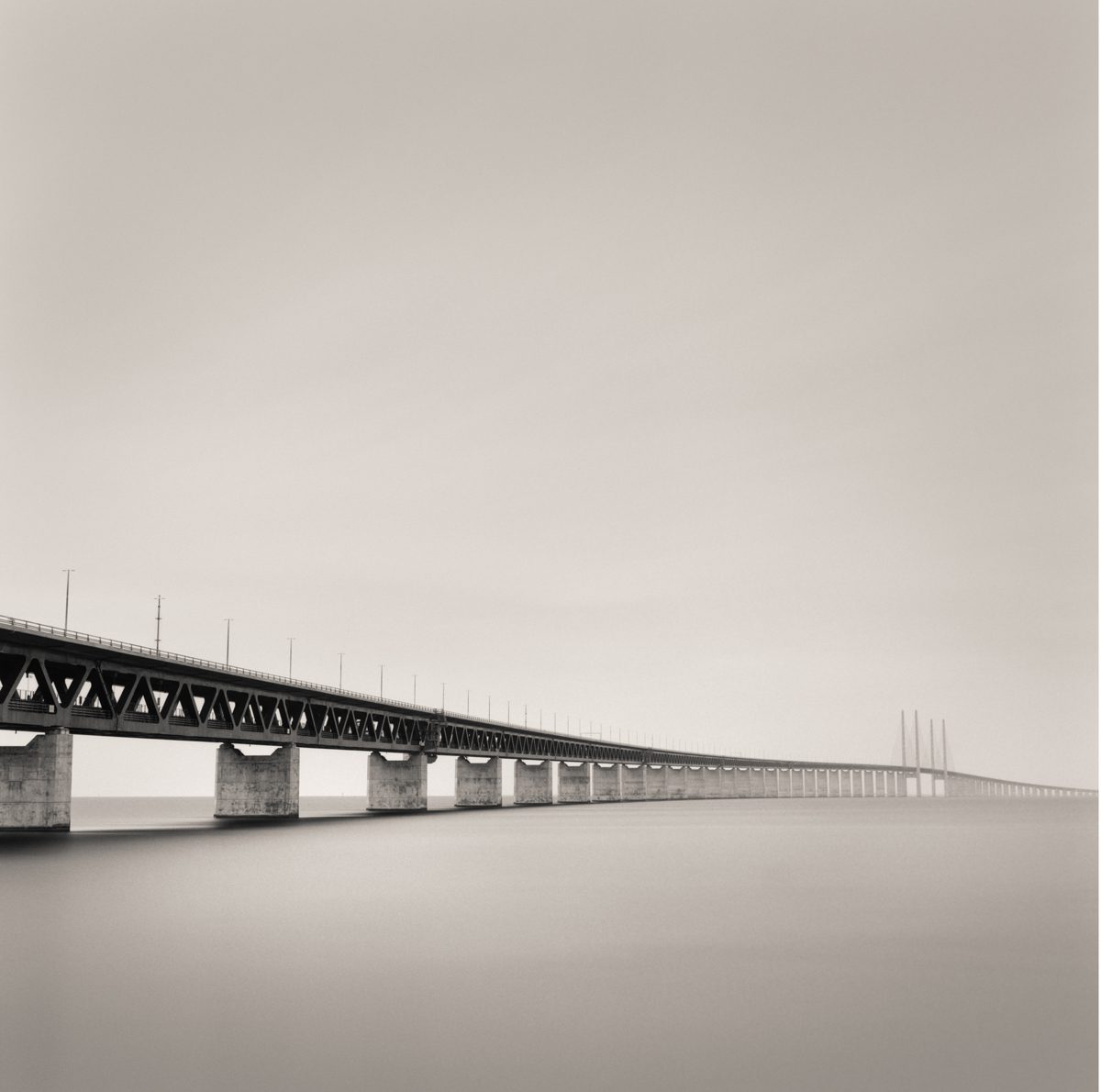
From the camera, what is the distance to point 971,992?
2480 centimetres

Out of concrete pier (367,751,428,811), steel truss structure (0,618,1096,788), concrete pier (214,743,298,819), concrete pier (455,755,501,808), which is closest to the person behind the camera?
steel truss structure (0,618,1096,788)

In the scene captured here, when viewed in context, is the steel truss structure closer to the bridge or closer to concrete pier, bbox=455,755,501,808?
the bridge

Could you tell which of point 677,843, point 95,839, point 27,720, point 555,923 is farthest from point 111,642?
point 555,923

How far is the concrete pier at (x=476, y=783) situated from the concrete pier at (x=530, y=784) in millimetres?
20713

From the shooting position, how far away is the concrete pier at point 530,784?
633 ft

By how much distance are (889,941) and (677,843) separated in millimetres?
50458

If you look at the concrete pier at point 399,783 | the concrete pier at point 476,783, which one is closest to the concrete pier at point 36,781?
the concrete pier at point 399,783

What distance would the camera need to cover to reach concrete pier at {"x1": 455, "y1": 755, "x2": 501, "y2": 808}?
555 ft

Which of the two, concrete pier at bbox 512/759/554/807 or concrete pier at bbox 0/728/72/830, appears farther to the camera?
concrete pier at bbox 512/759/554/807

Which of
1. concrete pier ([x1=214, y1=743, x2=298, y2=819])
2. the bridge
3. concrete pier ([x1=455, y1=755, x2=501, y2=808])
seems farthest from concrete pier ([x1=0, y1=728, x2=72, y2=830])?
concrete pier ([x1=455, y1=755, x2=501, y2=808])

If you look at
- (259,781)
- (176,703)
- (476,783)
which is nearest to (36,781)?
(176,703)

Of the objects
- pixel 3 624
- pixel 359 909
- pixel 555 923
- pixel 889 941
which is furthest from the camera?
pixel 3 624

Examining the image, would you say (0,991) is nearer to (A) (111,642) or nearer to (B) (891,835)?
(A) (111,642)

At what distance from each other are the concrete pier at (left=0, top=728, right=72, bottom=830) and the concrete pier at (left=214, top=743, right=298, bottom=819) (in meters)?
34.1
